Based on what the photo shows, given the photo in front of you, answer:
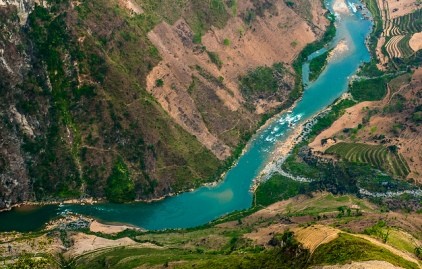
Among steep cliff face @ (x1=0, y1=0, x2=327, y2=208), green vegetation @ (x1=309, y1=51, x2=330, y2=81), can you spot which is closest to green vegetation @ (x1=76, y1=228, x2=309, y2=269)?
steep cliff face @ (x1=0, y1=0, x2=327, y2=208)

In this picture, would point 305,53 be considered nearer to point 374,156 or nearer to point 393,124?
point 393,124

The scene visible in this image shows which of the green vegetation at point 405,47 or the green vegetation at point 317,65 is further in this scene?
the green vegetation at point 405,47

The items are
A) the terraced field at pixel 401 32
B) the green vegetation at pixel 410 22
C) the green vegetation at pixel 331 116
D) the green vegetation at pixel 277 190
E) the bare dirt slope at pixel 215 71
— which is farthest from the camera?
the green vegetation at pixel 410 22

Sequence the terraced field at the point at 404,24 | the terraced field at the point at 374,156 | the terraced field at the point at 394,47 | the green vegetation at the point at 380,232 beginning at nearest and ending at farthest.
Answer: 1. the green vegetation at the point at 380,232
2. the terraced field at the point at 374,156
3. the terraced field at the point at 394,47
4. the terraced field at the point at 404,24

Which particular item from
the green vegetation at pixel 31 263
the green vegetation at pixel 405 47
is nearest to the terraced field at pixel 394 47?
the green vegetation at pixel 405 47

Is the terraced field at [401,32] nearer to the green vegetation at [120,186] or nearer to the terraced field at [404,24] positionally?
the terraced field at [404,24]

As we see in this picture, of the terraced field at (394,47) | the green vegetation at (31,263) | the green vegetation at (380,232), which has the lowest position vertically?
the green vegetation at (380,232)

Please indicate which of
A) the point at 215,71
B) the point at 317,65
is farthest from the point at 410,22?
the point at 215,71
